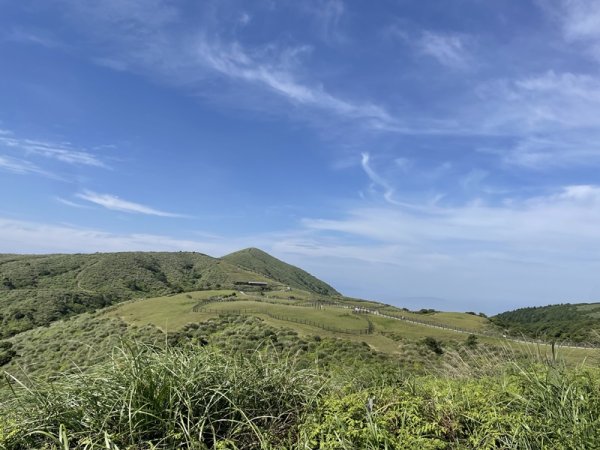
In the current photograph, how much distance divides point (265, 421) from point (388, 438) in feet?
4.27

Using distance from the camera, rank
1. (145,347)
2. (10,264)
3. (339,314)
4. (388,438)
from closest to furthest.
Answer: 1. (388,438)
2. (145,347)
3. (339,314)
4. (10,264)

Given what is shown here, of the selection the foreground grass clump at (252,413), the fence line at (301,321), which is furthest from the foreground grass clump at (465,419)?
the fence line at (301,321)

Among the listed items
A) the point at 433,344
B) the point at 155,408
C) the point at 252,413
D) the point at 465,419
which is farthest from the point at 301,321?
the point at 155,408

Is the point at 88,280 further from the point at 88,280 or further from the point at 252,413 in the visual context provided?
the point at 252,413

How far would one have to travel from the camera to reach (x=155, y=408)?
A: 4.36 metres

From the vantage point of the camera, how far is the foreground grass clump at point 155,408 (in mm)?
4062

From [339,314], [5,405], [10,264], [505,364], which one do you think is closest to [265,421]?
[5,405]

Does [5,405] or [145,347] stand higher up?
[145,347]

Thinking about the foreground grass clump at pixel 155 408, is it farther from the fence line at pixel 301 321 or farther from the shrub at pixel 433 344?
the fence line at pixel 301 321

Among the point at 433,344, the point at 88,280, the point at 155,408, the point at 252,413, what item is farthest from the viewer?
the point at 88,280

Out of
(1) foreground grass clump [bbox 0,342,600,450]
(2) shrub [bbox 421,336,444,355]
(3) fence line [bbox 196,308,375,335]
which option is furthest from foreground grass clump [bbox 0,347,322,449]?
(3) fence line [bbox 196,308,375,335]

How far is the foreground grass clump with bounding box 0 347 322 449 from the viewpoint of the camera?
406cm

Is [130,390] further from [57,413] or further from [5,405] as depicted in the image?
[5,405]

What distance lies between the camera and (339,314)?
221 ft
